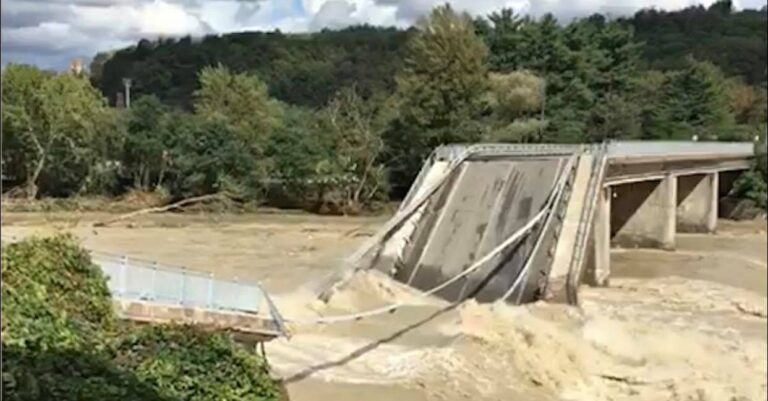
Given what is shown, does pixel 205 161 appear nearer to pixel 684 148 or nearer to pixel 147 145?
pixel 147 145

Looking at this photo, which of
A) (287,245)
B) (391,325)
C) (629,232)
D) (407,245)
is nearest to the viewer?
(629,232)

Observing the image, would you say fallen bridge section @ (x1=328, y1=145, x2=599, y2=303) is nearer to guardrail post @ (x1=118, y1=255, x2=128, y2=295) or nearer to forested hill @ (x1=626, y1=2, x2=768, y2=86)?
guardrail post @ (x1=118, y1=255, x2=128, y2=295)

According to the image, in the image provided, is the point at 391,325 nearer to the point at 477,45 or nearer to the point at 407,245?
the point at 407,245

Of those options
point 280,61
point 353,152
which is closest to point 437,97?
point 353,152

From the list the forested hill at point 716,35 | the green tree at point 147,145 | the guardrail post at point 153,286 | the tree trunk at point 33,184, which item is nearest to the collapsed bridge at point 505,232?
the green tree at point 147,145

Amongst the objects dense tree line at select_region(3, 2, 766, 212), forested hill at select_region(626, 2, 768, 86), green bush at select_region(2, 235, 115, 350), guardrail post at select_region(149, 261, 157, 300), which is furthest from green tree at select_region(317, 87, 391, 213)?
forested hill at select_region(626, 2, 768, 86)

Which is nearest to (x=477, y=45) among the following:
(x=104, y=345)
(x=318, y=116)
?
(x=318, y=116)

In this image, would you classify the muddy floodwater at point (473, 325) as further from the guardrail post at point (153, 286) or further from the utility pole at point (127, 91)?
the utility pole at point (127, 91)
